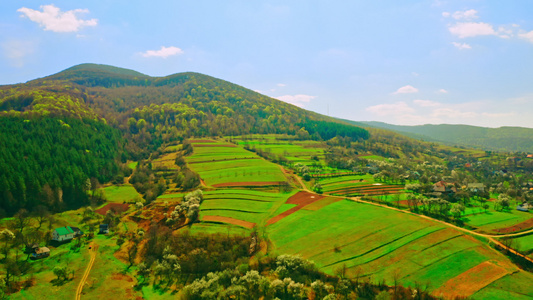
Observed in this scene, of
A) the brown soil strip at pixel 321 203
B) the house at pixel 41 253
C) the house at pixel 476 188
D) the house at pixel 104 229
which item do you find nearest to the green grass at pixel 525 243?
the house at pixel 476 188

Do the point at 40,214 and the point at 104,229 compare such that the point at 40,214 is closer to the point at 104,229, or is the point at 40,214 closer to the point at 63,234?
the point at 63,234

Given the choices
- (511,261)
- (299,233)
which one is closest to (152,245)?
(299,233)

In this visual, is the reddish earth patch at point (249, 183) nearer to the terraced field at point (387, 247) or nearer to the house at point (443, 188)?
the terraced field at point (387, 247)

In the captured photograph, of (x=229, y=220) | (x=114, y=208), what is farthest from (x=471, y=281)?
(x=114, y=208)

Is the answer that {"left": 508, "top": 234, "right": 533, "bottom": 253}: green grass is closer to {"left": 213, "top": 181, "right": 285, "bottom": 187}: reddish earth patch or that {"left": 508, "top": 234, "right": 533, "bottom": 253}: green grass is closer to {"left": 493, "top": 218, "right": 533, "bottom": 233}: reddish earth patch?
{"left": 493, "top": 218, "right": 533, "bottom": 233}: reddish earth patch

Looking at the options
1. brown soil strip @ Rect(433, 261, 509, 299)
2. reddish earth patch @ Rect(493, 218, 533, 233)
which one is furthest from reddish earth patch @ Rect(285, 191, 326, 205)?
reddish earth patch @ Rect(493, 218, 533, 233)

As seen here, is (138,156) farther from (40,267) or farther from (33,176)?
(40,267)
